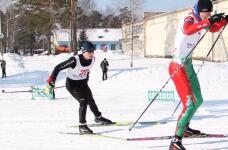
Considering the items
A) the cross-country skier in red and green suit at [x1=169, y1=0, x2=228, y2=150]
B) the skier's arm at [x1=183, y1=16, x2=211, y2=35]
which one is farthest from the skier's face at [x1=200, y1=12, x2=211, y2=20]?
the skier's arm at [x1=183, y1=16, x2=211, y2=35]

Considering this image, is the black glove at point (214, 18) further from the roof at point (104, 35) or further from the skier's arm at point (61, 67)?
the roof at point (104, 35)

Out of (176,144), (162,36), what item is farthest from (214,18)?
(162,36)

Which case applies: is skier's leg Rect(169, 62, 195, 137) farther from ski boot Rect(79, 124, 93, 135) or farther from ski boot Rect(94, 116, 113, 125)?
ski boot Rect(94, 116, 113, 125)

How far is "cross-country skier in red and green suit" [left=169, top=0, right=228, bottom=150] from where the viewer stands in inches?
245

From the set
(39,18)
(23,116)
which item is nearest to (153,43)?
(39,18)

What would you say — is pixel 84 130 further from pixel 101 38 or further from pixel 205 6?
pixel 101 38

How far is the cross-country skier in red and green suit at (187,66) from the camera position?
623cm

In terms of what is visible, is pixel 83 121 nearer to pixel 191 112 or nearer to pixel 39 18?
pixel 191 112

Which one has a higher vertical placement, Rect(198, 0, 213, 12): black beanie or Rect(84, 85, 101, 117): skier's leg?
Rect(198, 0, 213, 12): black beanie

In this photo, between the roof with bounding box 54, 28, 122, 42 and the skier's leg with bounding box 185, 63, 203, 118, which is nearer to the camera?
the skier's leg with bounding box 185, 63, 203, 118

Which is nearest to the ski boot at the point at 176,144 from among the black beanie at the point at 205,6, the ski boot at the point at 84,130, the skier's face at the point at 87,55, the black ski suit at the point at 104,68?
the black beanie at the point at 205,6

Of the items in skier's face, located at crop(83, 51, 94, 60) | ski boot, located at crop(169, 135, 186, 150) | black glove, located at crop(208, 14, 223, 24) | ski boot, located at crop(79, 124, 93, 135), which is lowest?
ski boot, located at crop(79, 124, 93, 135)

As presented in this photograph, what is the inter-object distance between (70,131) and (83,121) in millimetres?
363

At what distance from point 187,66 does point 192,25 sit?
2.41 feet
